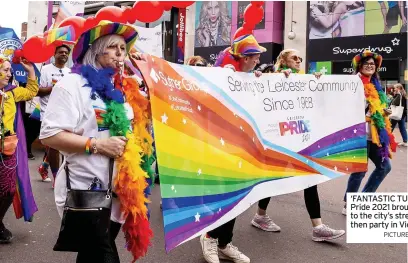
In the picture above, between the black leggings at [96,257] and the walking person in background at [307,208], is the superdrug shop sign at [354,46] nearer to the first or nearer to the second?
the walking person in background at [307,208]

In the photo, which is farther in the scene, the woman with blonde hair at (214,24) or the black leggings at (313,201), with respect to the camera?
the woman with blonde hair at (214,24)

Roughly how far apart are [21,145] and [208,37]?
22283 millimetres

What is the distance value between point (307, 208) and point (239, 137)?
1246 mm

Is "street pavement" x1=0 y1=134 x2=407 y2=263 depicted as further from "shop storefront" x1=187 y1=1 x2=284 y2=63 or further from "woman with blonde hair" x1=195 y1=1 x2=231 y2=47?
"woman with blonde hair" x1=195 y1=1 x2=231 y2=47

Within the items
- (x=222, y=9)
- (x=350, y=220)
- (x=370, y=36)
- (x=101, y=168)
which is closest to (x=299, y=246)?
(x=350, y=220)

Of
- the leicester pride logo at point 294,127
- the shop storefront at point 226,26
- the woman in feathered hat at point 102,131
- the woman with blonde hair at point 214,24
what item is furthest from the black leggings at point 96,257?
the woman with blonde hair at point 214,24

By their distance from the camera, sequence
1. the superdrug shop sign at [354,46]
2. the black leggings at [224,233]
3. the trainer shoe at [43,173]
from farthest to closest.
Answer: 1. the superdrug shop sign at [354,46]
2. the trainer shoe at [43,173]
3. the black leggings at [224,233]

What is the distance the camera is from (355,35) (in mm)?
21625

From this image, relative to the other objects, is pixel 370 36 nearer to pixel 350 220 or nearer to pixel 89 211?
pixel 350 220

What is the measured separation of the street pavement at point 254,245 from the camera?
3.73 m

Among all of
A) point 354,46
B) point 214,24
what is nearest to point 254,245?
point 354,46

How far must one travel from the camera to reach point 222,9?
24875 mm

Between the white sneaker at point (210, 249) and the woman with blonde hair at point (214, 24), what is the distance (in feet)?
71.8

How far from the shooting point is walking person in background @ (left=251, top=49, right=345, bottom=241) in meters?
4.21
